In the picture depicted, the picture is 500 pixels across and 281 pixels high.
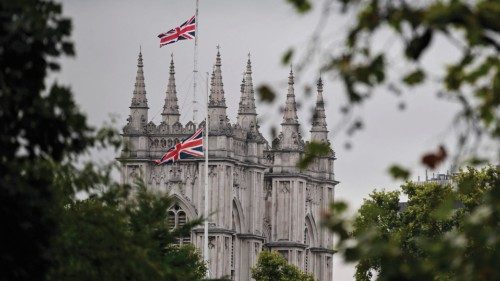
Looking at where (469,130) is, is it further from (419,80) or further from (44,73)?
(44,73)

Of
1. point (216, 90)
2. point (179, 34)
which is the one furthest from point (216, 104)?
point (179, 34)

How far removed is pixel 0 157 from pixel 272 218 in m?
151

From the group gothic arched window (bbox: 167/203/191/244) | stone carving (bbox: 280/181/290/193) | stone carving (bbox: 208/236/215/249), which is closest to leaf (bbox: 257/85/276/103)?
gothic arched window (bbox: 167/203/191/244)

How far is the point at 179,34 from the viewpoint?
146125mm

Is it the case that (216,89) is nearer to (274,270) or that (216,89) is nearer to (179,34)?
(274,270)

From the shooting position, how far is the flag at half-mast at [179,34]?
145625 mm

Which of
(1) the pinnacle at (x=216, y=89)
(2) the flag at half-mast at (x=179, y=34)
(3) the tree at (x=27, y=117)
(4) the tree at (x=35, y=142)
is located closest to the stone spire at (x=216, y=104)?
(1) the pinnacle at (x=216, y=89)

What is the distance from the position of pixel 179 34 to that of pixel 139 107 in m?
31.7

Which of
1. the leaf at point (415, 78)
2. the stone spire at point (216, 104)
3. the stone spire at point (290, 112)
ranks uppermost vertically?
the stone spire at point (290, 112)

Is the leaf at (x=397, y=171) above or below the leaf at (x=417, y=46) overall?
below

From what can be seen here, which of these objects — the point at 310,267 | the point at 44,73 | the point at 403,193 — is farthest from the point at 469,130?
the point at 310,267

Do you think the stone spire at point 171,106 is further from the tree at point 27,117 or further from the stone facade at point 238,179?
the tree at point 27,117

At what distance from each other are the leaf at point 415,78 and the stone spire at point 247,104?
15156cm

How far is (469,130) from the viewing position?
27266mm
